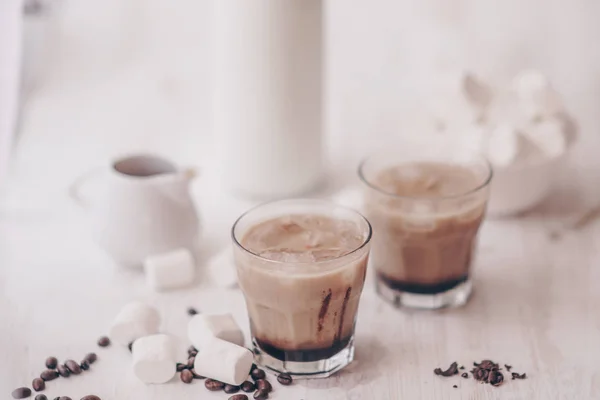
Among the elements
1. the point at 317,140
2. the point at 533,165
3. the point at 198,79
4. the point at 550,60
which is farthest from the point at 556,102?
the point at 198,79

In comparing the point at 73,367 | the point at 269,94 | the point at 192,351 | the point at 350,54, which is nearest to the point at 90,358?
the point at 73,367

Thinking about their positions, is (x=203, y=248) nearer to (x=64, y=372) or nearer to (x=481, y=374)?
(x=64, y=372)

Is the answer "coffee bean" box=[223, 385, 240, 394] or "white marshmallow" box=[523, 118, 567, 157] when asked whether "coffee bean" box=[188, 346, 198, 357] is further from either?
"white marshmallow" box=[523, 118, 567, 157]

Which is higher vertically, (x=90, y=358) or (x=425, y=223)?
(x=425, y=223)

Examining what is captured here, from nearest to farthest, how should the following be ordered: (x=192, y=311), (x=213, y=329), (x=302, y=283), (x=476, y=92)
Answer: (x=302, y=283)
(x=213, y=329)
(x=192, y=311)
(x=476, y=92)

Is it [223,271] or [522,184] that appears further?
[522,184]

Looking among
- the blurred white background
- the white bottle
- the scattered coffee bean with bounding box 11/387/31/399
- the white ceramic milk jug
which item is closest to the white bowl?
the white bottle

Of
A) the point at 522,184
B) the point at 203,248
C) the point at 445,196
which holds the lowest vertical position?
the point at 203,248

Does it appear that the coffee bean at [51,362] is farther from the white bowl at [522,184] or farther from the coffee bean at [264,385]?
the white bowl at [522,184]
